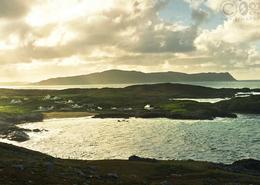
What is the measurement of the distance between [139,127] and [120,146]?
43386 millimetres

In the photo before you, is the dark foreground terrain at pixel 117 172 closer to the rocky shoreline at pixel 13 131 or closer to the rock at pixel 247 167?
the rock at pixel 247 167

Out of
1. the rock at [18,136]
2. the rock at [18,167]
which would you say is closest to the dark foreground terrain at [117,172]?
the rock at [18,167]

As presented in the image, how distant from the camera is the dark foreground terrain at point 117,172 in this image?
50.1 m

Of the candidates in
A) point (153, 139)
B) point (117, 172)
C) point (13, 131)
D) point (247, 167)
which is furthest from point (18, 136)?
point (117, 172)

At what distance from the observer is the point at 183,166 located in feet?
249

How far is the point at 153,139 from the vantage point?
133 meters

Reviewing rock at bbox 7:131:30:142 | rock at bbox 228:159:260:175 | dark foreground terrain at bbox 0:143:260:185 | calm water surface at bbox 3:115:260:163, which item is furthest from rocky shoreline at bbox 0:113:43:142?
rock at bbox 228:159:260:175

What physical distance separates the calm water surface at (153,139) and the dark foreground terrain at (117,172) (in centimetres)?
2052

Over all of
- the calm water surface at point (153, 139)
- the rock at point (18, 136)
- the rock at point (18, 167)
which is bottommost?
the calm water surface at point (153, 139)

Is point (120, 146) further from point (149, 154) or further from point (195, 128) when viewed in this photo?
point (195, 128)

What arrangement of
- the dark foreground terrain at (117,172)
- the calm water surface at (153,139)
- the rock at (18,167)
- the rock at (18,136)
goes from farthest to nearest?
the rock at (18,136)
the calm water surface at (153,139)
the rock at (18,167)
the dark foreground terrain at (117,172)

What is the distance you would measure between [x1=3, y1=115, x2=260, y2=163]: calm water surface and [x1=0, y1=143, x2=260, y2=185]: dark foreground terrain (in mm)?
20518

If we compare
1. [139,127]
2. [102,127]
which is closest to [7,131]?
[102,127]

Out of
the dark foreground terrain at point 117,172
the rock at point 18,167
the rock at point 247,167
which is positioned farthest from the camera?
the rock at point 247,167
